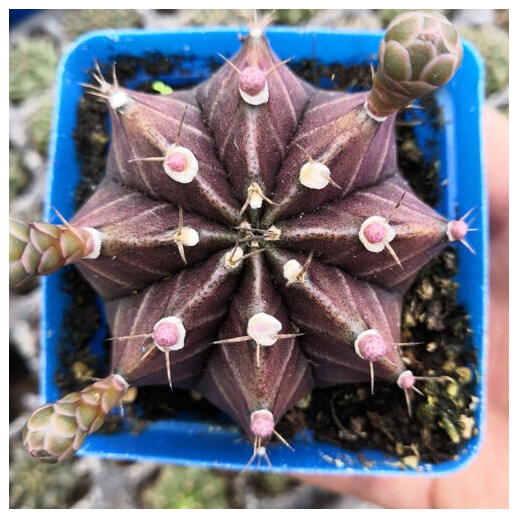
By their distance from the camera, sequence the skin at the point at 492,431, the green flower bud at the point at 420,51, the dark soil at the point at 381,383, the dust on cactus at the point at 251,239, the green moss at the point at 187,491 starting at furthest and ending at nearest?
the green moss at the point at 187,491 < the skin at the point at 492,431 < the dark soil at the point at 381,383 < the dust on cactus at the point at 251,239 < the green flower bud at the point at 420,51

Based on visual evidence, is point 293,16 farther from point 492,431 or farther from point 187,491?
point 187,491

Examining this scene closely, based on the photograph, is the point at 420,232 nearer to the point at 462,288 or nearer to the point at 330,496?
the point at 462,288

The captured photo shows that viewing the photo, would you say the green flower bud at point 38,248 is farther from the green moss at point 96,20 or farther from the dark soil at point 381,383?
the green moss at point 96,20

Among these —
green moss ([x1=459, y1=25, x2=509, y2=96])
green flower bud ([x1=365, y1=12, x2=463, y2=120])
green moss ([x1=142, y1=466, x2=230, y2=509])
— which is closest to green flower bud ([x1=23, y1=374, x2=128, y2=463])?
green flower bud ([x1=365, y1=12, x2=463, y2=120])

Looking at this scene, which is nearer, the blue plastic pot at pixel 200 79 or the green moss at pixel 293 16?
the blue plastic pot at pixel 200 79

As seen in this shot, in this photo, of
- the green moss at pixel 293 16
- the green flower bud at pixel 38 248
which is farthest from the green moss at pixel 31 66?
the green flower bud at pixel 38 248
